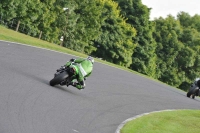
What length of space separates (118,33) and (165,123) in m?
41.2

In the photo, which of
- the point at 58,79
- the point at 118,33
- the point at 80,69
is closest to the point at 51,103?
the point at 58,79

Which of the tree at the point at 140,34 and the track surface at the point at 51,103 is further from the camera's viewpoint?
the tree at the point at 140,34

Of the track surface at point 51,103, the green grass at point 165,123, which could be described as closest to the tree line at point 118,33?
the track surface at point 51,103

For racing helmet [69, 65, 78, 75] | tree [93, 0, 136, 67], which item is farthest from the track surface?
tree [93, 0, 136, 67]

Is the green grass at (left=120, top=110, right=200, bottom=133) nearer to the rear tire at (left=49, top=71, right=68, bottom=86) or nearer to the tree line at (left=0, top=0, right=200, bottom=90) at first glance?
the rear tire at (left=49, top=71, right=68, bottom=86)

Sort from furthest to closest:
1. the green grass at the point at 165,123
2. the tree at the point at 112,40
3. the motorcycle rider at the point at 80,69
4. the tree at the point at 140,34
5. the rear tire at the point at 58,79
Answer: the tree at the point at 140,34, the tree at the point at 112,40, the motorcycle rider at the point at 80,69, the rear tire at the point at 58,79, the green grass at the point at 165,123

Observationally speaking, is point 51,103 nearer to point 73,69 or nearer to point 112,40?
point 73,69

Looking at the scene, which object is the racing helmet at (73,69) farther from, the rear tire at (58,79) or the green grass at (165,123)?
the green grass at (165,123)

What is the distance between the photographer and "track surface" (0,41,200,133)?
8.70 m

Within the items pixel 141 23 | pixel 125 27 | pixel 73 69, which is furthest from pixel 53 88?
pixel 141 23

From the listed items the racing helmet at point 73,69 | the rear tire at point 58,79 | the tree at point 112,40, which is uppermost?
the tree at point 112,40

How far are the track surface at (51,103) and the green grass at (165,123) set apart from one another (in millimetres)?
502

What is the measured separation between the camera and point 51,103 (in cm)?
1095

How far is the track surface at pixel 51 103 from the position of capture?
8.70m
